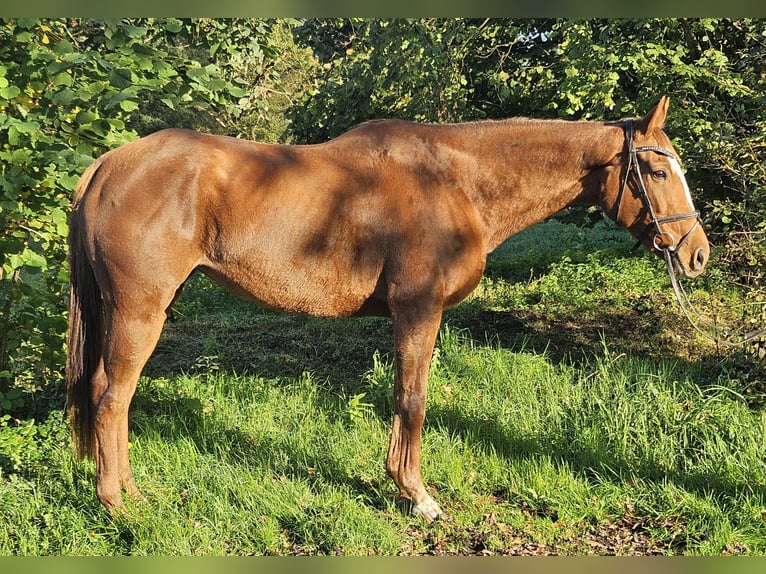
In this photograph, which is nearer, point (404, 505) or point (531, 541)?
point (531, 541)

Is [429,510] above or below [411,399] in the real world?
below

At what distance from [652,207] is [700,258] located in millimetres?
432

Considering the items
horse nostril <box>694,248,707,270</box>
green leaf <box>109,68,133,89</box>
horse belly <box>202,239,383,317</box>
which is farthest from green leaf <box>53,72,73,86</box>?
horse nostril <box>694,248,707,270</box>

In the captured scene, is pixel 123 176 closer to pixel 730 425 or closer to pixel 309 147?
pixel 309 147

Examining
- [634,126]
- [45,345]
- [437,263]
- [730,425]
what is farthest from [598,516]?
[45,345]

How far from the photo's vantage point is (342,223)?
3699 millimetres

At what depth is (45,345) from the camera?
4.93 meters

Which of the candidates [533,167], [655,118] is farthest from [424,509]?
[655,118]

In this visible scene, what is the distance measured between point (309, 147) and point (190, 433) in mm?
2405

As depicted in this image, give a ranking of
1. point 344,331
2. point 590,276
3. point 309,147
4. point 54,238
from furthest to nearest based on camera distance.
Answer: point 590,276, point 344,331, point 54,238, point 309,147

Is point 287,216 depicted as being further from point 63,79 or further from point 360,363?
point 360,363

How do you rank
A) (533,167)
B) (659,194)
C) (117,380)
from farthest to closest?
1. (533,167)
2. (659,194)
3. (117,380)

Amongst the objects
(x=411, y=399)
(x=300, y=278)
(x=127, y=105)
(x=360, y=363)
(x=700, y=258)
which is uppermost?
(x=127, y=105)

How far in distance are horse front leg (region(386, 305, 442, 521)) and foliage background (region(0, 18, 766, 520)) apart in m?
2.28
